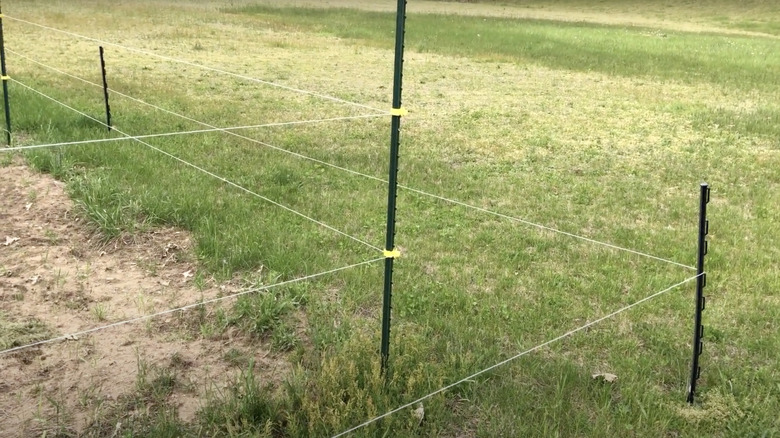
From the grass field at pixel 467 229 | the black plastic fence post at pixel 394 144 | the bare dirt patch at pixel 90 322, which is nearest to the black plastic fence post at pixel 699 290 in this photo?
the grass field at pixel 467 229

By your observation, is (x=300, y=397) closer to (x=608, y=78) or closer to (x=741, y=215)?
(x=741, y=215)

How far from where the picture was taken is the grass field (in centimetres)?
322

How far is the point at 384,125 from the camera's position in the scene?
9570 mm

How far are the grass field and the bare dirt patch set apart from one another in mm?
139

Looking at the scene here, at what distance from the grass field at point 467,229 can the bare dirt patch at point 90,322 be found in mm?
139

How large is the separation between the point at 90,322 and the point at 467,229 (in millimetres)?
2948

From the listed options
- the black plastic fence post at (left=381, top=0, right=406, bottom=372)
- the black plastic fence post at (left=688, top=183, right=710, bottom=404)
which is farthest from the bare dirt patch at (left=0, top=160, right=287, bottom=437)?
the black plastic fence post at (left=688, top=183, right=710, bottom=404)

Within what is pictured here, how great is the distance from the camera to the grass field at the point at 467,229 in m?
3.22

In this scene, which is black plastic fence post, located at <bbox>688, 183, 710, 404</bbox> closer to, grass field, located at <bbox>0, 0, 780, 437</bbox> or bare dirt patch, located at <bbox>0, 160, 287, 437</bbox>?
grass field, located at <bbox>0, 0, 780, 437</bbox>

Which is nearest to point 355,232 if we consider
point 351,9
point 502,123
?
point 502,123

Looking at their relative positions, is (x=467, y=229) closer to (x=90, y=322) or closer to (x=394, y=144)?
(x=394, y=144)

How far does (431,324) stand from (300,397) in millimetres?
1119

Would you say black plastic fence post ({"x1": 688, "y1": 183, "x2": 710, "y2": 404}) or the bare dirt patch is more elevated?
black plastic fence post ({"x1": 688, "y1": 183, "x2": 710, "y2": 404})

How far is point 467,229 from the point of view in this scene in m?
5.57
